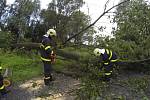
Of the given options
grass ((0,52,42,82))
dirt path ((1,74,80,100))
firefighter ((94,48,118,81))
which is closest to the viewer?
dirt path ((1,74,80,100))

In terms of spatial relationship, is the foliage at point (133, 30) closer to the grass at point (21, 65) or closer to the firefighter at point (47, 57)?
the firefighter at point (47, 57)

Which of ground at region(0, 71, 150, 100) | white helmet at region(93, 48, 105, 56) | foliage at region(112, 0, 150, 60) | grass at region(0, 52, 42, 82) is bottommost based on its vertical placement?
ground at region(0, 71, 150, 100)

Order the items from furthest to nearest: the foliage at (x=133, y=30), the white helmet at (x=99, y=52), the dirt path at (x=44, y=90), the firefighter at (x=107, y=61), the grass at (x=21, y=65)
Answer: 1. the foliage at (x=133, y=30)
2. the grass at (x=21, y=65)
3. the white helmet at (x=99, y=52)
4. the firefighter at (x=107, y=61)
5. the dirt path at (x=44, y=90)

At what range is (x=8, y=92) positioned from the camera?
8789mm

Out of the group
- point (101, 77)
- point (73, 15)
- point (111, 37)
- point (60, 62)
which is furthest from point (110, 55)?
point (73, 15)

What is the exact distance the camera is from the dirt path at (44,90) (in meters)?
8.51

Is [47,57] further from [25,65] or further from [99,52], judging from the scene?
[25,65]

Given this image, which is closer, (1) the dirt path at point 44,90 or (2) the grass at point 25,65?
(1) the dirt path at point 44,90

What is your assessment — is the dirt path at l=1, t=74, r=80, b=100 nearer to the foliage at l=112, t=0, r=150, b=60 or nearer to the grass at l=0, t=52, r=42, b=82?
the grass at l=0, t=52, r=42, b=82

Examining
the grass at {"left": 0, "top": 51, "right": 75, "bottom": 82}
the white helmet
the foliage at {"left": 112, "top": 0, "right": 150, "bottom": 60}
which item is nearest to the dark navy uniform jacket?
the grass at {"left": 0, "top": 51, "right": 75, "bottom": 82}

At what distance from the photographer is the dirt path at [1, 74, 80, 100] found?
8.51m

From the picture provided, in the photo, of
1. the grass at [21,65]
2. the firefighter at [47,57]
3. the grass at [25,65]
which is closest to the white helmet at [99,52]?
the grass at [25,65]

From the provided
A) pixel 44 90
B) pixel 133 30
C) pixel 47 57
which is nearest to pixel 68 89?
pixel 44 90

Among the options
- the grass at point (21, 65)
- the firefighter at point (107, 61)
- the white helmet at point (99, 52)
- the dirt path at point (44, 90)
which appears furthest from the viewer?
the grass at point (21, 65)
